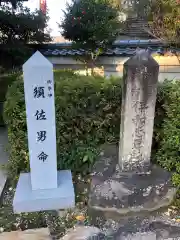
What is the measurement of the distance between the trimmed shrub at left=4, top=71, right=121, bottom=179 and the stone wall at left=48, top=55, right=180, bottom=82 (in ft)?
18.2

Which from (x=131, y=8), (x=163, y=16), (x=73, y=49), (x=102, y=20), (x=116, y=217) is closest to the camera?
(x=116, y=217)

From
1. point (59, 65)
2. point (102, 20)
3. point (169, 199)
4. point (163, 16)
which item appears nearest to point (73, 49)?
point (59, 65)

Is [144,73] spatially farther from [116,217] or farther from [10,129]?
[10,129]

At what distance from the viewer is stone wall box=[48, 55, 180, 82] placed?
31.0ft

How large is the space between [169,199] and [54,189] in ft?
4.62

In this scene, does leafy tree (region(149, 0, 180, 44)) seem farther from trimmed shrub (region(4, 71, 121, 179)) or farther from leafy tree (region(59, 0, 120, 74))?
trimmed shrub (region(4, 71, 121, 179))

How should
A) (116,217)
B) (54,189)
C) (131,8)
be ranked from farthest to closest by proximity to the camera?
(131,8) < (54,189) < (116,217)

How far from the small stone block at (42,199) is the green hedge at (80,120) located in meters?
0.64

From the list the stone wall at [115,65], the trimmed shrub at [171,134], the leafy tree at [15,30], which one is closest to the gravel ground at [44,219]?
the trimmed shrub at [171,134]

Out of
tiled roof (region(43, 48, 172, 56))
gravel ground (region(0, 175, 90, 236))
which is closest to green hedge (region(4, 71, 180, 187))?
gravel ground (region(0, 175, 90, 236))

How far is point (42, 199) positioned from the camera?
10.2 ft

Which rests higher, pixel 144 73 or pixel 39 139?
pixel 144 73

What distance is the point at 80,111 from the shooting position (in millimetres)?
3857

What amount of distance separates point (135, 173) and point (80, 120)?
1.13 metres
